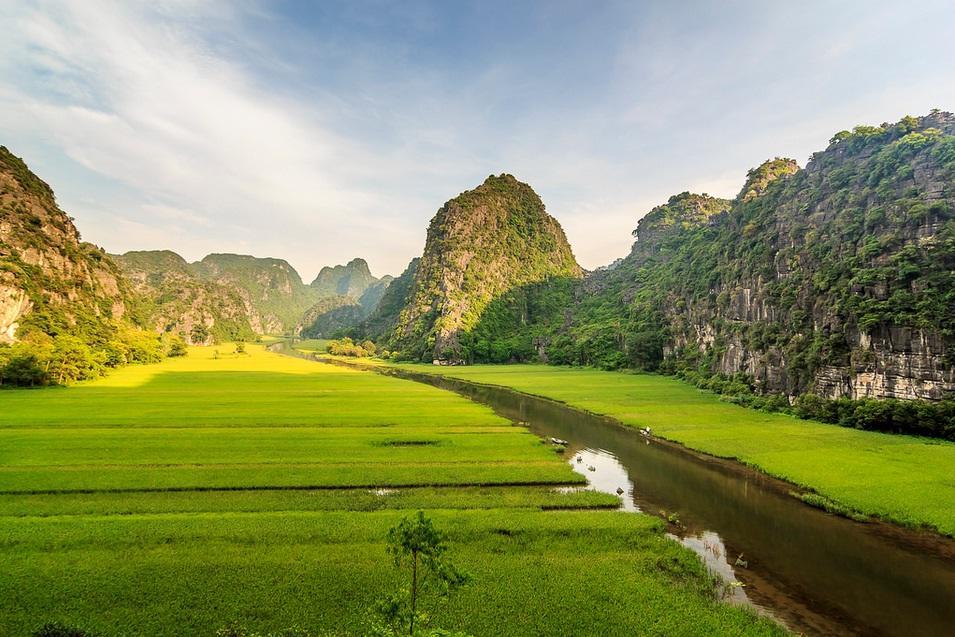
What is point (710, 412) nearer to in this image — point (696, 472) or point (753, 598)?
point (696, 472)

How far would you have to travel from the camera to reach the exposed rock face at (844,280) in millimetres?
46375

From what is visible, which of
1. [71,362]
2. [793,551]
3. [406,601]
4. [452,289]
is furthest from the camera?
[452,289]

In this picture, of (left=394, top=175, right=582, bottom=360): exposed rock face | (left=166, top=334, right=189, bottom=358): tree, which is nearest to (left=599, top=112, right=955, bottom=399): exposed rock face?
(left=394, top=175, right=582, bottom=360): exposed rock face

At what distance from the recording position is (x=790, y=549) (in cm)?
2186

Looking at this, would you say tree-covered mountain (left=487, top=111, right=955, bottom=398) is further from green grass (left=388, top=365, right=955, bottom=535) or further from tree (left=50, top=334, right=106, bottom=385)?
tree (left=50, top=334, right=106, bottom=385)

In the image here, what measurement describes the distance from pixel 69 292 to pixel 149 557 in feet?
416

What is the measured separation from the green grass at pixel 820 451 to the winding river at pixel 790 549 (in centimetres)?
202

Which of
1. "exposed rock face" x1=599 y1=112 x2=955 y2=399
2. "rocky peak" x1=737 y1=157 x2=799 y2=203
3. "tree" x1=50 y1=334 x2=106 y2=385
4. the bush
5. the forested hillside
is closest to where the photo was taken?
"exposed rock face" x1=599 y1=112 x2=955 y2=399

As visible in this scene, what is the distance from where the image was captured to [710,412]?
2168 inches

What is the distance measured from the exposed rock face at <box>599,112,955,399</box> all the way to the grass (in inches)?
1550

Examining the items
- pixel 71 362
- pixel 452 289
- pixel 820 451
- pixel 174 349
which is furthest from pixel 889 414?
pixel 174 349

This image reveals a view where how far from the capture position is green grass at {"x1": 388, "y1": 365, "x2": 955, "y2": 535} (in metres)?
25.9

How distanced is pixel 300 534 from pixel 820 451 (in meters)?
39.9

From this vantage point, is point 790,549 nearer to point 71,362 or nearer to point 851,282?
point 851,282
